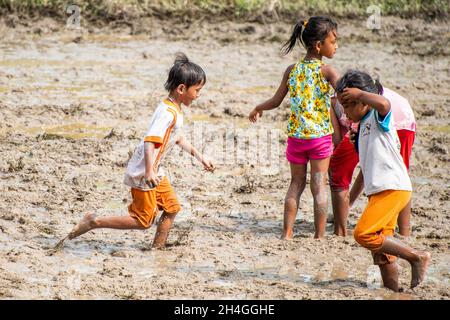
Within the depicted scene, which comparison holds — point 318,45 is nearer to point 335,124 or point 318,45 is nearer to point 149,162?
point 335,124

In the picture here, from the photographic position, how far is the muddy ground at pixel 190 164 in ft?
18.5

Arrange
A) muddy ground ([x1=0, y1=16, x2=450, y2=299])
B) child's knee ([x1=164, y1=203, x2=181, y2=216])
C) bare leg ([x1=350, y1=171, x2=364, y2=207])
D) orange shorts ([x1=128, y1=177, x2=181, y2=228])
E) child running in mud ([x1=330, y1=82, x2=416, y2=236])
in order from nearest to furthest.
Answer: muddy ground ([x1=0, y1=16, x2=450, y2=299]), orange shorts ([x1=128, y1=177, x2=181, y2=228]), child's knee ([x1=164, y1=203, x2=181, y2=216]), child running in mud ([x1=330, y1=82, x2=416, y2=236]), bare leg ([x1=350, y1=171, x2=364, y2=207])

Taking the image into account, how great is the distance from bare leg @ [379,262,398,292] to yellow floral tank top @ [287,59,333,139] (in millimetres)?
1115

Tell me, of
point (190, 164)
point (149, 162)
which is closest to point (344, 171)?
point (149, 162)

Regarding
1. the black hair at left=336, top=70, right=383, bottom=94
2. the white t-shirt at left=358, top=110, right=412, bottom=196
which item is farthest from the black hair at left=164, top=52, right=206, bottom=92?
the white t-shirt at left=358, top=110, right=412, bottom=196

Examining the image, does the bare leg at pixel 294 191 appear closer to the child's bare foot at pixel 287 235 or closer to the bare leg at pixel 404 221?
the child's bare foot at pixel 287 235

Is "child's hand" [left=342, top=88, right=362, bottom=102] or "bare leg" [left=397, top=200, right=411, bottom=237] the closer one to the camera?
"child's hand" [left=342, top=88, right=362, bottom=102]

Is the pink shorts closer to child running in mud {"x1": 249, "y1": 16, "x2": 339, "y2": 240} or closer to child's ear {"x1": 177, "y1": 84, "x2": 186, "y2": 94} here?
child running in mud {"x1": 249, "y1": 16, "x2": 339, "y2": 240}

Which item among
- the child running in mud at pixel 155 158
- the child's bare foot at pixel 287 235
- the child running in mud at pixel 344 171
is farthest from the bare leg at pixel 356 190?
the child running in mud at pixel 155 158

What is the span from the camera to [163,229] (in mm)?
6078

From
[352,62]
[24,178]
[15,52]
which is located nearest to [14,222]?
[24,178]

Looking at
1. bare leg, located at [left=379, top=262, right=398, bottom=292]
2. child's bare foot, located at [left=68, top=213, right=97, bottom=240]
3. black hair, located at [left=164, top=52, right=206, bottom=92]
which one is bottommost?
child's bare foot, located at [left=68, top=213, right=97, bottom=240]

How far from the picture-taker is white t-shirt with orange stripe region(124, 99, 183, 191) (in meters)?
5.75

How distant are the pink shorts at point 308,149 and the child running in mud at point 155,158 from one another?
628 mm
